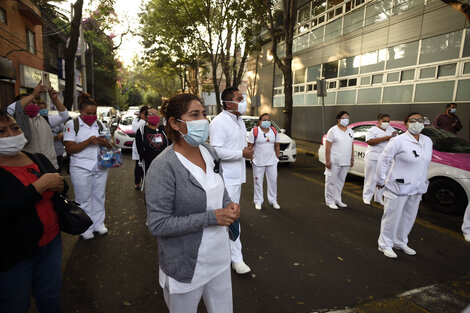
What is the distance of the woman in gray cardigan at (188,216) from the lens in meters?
1.67

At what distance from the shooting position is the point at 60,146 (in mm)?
6230

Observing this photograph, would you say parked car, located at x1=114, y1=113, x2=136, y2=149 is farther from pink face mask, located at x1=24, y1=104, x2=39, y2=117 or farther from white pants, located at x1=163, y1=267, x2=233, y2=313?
white pants, located at x1=163, y1=267, x2=233, y2=313

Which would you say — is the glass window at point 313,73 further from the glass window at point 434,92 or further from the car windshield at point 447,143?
the car windshield at point 447,143

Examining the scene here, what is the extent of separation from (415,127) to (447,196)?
274cm

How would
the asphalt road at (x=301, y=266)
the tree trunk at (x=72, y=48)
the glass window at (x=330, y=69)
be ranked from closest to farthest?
1. the asphalt road at (x=301, y=266)
2. the tree trunk at (x=72, y=48)
3. the glass window at (x=330, y=69)

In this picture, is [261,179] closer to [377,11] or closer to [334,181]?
[334,181]

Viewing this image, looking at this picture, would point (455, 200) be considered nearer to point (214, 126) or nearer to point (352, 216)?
point (352, 216)

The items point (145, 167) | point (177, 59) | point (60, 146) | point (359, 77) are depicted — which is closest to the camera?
point (145, 167)

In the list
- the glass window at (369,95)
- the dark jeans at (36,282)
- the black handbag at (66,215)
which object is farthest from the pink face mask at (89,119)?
the glass window at (369,95)

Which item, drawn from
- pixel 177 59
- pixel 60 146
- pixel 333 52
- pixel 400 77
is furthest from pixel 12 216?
pixel 177 59

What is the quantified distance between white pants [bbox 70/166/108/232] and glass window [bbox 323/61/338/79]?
14.6m

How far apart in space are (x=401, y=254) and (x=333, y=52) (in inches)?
557

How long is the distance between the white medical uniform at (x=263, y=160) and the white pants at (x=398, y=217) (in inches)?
90.8

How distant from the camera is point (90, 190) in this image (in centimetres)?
421
